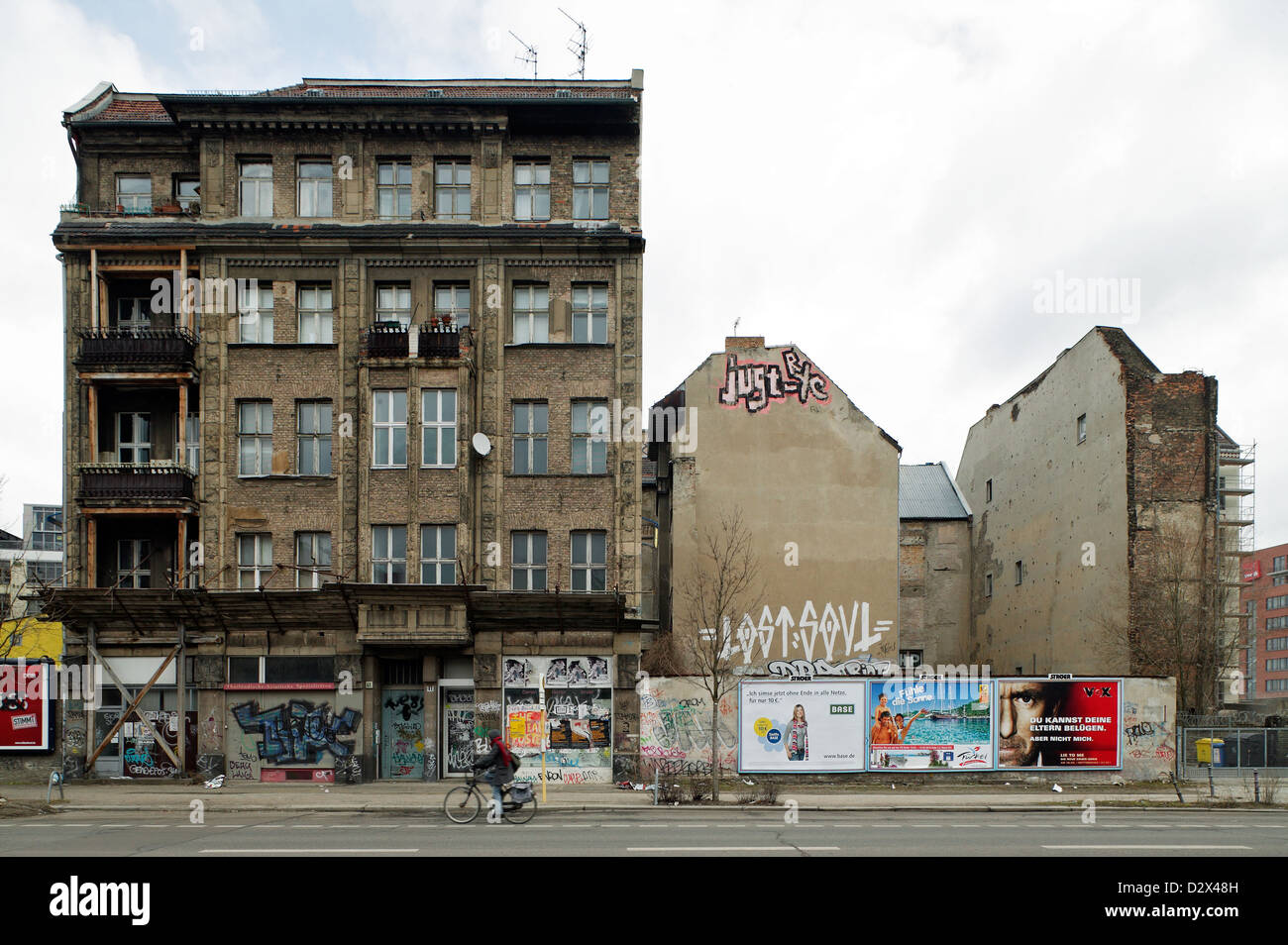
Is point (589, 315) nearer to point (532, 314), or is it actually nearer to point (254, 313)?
point (532, 314)

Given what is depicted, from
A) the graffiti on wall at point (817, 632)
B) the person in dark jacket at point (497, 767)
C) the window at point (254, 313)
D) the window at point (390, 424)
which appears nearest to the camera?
the person in dark jacket at point (497, 767)

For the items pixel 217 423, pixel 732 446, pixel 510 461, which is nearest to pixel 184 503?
pixel 217 423

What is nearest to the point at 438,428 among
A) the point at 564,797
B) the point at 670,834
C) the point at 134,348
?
the point at 134,348

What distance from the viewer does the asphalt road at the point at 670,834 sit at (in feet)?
48.8

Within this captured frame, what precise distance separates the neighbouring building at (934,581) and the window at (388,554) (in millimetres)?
29004

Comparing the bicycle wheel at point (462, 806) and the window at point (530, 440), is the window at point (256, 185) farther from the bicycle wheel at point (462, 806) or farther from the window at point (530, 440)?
the bicycle wheel at point (462, 806)

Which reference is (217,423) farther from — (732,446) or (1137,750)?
(1137,750)

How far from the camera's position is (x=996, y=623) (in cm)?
4659

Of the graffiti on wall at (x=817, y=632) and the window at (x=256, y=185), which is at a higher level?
the window at (x=256, y=185)

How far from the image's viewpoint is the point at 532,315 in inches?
1142

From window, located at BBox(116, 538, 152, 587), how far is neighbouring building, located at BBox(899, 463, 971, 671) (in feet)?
112

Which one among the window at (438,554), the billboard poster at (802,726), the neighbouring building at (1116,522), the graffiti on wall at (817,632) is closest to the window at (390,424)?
the window at (438,554)

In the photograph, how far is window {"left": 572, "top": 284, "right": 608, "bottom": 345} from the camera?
95.0 feet

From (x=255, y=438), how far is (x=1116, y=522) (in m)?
29.5
